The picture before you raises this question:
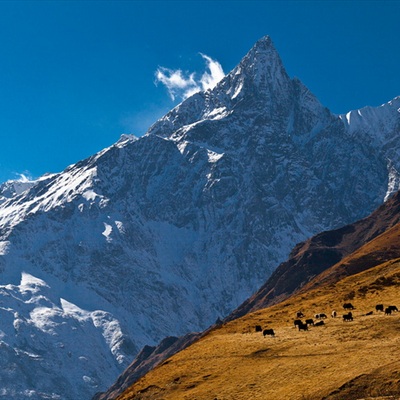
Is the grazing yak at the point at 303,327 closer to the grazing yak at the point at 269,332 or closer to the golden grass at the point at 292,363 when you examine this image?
the golden grass at the point at 292,363

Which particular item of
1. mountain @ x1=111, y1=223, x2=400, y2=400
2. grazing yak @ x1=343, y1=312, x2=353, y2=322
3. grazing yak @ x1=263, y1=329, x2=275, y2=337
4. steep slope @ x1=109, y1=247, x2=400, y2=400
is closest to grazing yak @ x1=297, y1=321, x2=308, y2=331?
mountain @ x1=111, y1=223, x2=400, y2=400

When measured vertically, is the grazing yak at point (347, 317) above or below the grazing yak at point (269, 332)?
below

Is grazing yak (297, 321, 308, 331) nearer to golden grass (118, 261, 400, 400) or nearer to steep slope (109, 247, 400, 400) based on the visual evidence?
golden grass (118, 261, 400, 400)

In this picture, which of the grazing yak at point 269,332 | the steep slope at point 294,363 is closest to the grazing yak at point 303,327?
the steep slope at point 294,363

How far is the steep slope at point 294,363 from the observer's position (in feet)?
240

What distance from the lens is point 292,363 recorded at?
83062 millimetres

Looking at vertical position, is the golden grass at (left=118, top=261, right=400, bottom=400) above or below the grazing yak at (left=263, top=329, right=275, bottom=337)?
below

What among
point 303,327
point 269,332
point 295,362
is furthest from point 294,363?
point 269,332

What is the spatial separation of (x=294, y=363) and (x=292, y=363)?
30 centimetres

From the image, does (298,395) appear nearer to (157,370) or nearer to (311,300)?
(157,370)

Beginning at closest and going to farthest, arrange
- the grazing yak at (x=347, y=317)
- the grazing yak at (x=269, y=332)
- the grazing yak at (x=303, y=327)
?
1. the grazing yak at (x=303, y=327)
2. the grazing yak at (x=347, y=317)
3. the grazing yak at (x=269, y=332)

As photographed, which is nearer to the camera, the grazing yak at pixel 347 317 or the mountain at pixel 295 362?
the mountain at pixel 295 362

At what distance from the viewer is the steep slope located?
240ft

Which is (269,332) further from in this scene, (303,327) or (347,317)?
(347,317)
